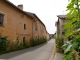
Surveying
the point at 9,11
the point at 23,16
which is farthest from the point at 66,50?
the point at 23,16

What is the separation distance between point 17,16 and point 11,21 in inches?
86.0

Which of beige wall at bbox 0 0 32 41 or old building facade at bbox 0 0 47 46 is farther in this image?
beige wall at bbox 0 0 32 41

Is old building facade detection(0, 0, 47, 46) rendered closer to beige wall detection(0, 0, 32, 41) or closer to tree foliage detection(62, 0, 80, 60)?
beige wall detection(0, 0, 32, 41)

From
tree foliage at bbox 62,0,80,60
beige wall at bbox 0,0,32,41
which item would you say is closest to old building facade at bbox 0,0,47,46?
beige wall at bbox 0,0,32,41

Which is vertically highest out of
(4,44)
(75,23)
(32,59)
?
(75,23)

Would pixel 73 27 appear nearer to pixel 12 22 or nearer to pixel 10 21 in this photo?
pixel 10 21

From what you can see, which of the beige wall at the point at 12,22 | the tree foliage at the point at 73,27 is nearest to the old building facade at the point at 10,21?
the beige wall at the point at 12,22

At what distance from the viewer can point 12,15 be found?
58.2 ft

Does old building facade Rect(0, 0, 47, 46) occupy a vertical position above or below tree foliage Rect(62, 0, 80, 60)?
above

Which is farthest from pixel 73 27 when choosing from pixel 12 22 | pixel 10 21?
pixel 12 22

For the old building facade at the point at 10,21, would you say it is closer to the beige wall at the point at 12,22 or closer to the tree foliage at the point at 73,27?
the beige wall at the point at 12,22

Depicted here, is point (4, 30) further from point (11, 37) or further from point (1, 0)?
point (1, 0)

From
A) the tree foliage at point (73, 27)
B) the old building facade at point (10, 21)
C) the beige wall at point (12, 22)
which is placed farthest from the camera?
the beige wall at point (12, 22)

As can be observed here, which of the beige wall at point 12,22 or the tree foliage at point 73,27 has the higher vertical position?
the beige wall at point 12,22
